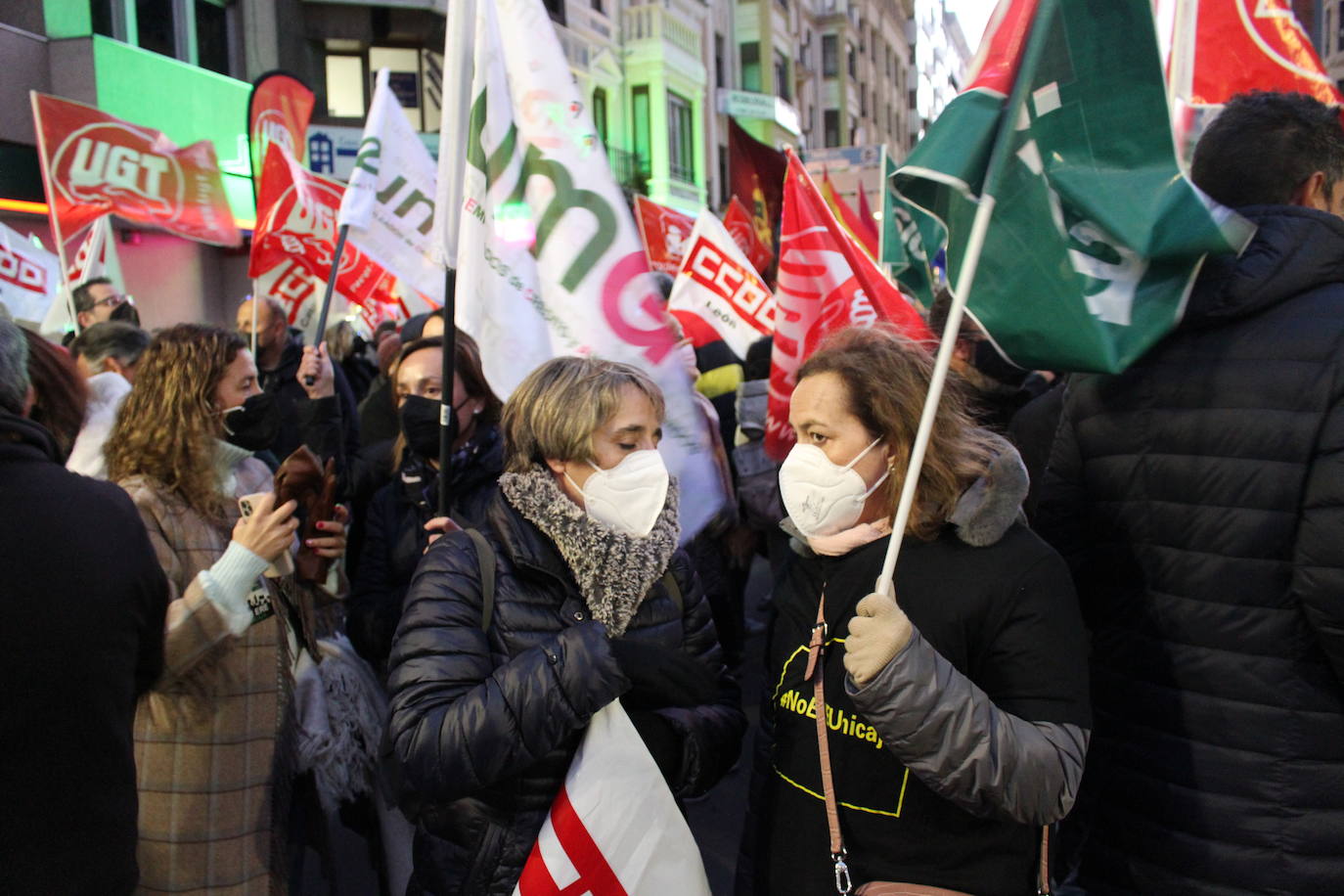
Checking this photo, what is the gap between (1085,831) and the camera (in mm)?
2307

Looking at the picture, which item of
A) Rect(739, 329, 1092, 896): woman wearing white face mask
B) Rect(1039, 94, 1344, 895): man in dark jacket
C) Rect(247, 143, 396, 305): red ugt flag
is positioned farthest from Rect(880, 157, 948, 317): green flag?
Rect(739, 329, 1092, 896): woman wearing white face mask

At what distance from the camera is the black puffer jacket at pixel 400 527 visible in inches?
139

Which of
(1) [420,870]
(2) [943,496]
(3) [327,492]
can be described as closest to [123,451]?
(3) [327,492]

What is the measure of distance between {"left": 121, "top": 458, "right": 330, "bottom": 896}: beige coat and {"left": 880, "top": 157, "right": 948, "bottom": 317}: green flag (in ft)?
15.5

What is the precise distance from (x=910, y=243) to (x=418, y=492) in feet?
17.0

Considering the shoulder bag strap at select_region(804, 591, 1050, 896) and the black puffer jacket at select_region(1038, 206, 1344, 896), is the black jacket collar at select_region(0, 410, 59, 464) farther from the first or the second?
the black puffer jacket at select_region(1038, 206, 1344, 896)

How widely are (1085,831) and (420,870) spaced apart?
141 centimetres

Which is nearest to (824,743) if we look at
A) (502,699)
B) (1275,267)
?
(502,699)

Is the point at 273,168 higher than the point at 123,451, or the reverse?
the point at 273,168

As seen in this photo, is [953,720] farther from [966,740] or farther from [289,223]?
[289,223]

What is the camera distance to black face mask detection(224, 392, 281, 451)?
320cm

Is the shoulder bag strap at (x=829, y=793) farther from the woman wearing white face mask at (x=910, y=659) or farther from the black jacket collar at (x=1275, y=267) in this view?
the black jacket collar at (x=1275, y=267)

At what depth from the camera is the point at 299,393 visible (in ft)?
18.9

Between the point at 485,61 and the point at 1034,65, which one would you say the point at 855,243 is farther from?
the point at 1034,65
